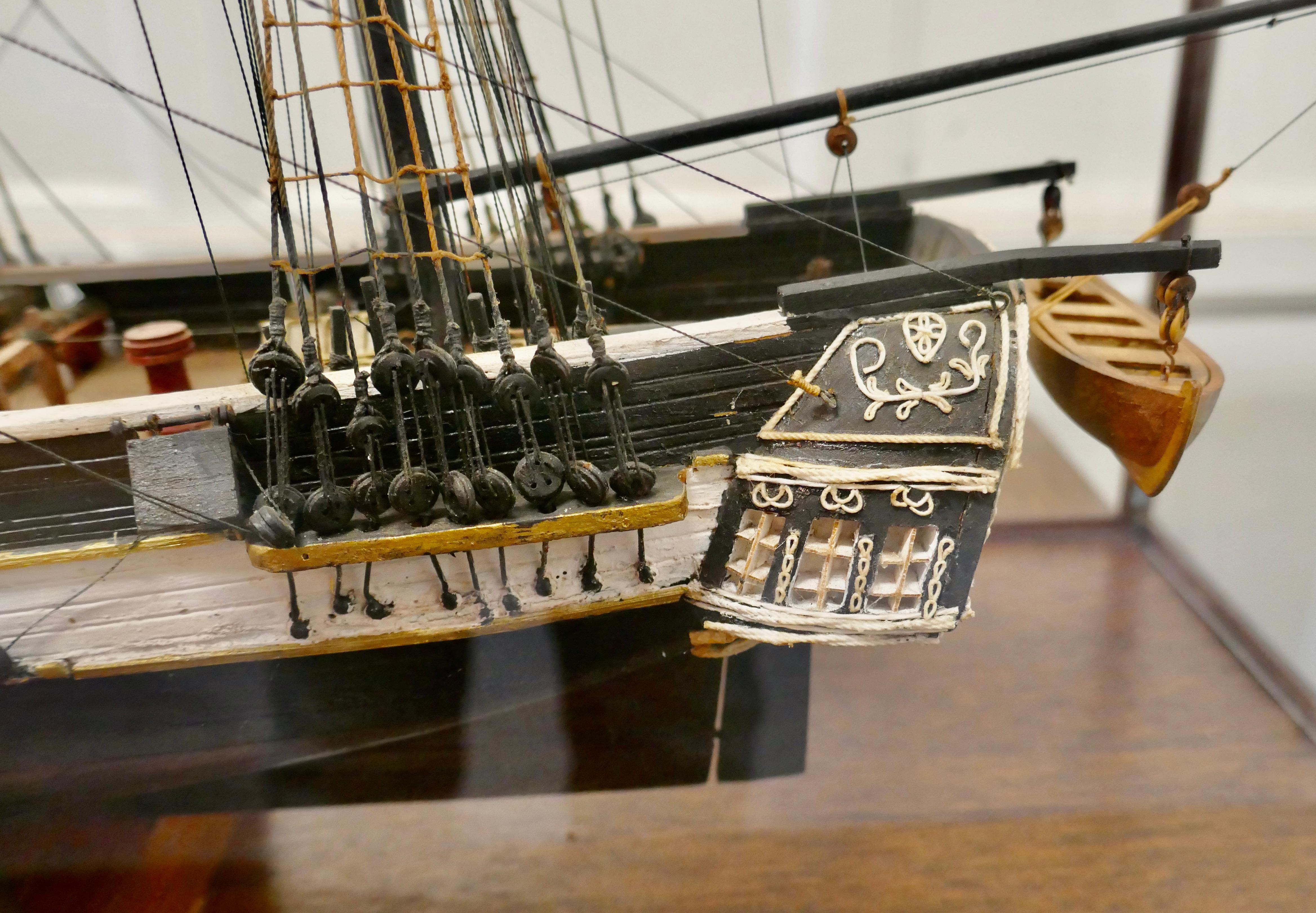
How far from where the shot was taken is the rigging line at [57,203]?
71.9 inches

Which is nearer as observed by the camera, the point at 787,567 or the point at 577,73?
the point at 787,567

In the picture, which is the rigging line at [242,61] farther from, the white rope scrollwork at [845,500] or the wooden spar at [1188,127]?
the wooden spar at [1188,127]

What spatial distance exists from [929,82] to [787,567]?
91cm

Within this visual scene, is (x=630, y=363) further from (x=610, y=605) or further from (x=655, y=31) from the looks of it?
(x=655, y=31)

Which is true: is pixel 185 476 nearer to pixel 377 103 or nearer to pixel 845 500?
pixel 377 103

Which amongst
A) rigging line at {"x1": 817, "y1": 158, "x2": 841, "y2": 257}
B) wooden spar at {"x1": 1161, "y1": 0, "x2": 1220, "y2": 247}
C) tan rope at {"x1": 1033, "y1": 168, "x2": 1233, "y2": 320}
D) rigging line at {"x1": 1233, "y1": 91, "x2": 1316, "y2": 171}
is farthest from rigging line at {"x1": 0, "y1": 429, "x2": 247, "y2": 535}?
wooden spar at {"x1": 1161, "y1": 0, "x2": 1220, "y2": 247}

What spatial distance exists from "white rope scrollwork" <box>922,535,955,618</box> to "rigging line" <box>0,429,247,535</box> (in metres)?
0.84

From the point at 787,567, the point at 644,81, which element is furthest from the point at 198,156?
the point at 787,567

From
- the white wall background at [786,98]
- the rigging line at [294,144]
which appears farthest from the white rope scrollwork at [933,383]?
the white wall background at [786,98]

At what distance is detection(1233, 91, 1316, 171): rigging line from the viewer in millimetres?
1624

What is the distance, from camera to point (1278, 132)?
173 cm

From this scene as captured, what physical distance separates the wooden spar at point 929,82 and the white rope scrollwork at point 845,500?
0.67 metres

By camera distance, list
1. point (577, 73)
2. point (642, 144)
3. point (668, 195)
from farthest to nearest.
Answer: point (668, 195) < point (577, 73) < point (642, 144)

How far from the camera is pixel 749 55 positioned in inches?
81.6
